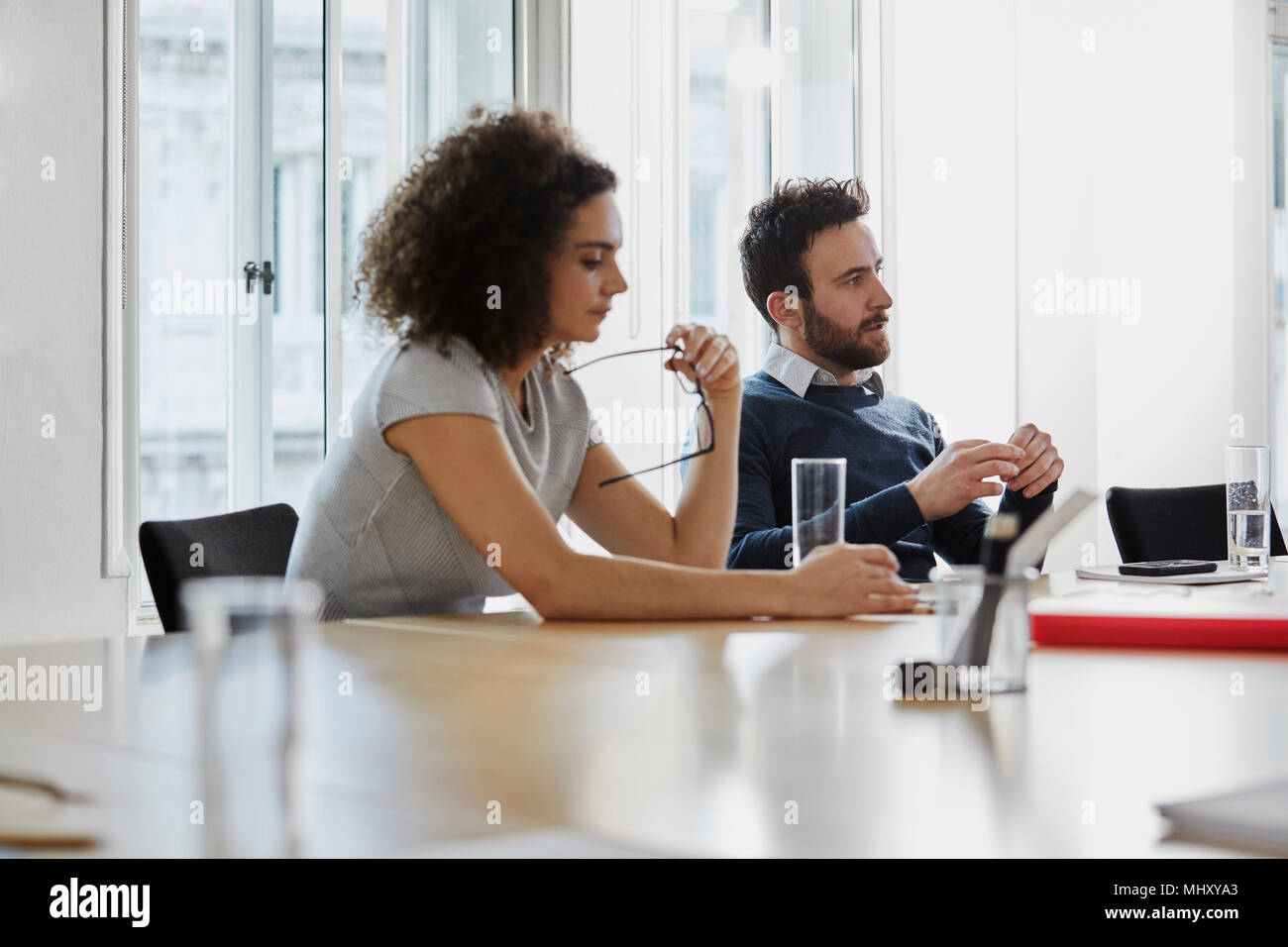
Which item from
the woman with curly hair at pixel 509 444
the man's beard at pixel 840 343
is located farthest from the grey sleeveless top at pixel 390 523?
the man's beard at pixel 840 343

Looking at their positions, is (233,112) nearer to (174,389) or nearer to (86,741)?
(174,389)

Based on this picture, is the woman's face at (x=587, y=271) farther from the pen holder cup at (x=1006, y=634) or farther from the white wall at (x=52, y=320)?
the white wall at (x=52, y=320)

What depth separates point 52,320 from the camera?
2.85m

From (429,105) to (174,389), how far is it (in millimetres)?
1042

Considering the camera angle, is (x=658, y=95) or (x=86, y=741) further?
(x=658, y=95)

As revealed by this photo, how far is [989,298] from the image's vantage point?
4297mm

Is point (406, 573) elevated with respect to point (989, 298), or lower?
lower

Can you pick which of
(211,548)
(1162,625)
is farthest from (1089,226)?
(211,548)

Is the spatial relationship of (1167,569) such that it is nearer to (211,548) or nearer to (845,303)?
(845,303)

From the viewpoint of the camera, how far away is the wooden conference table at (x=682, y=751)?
2.04 feet

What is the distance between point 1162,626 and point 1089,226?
3.27 meters

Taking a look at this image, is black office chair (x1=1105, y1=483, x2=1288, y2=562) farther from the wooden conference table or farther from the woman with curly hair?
the wooden conference table

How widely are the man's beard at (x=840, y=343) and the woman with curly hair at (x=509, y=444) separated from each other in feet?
2.03
